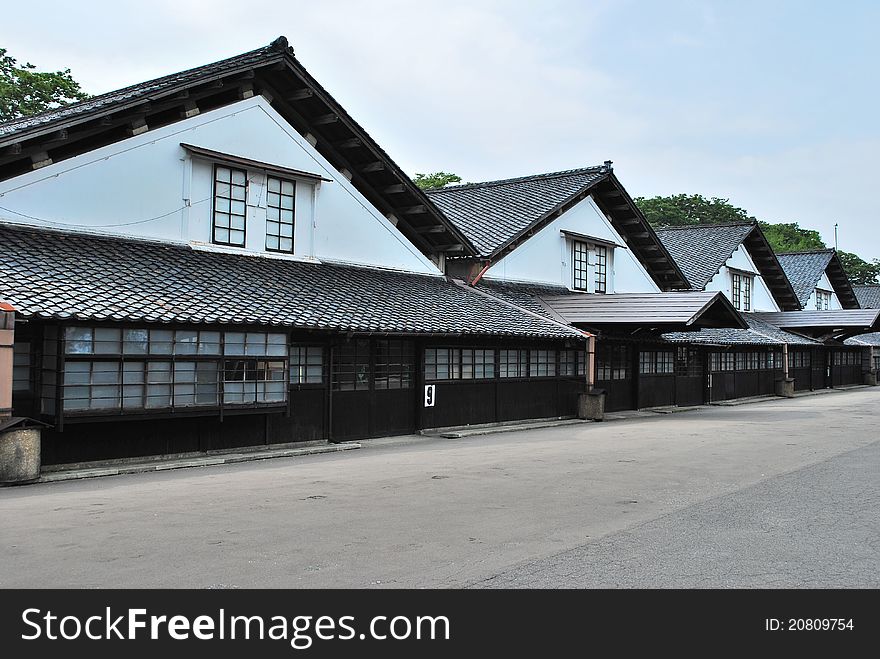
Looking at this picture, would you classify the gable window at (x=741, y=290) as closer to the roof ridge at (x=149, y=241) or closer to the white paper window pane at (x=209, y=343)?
the roof ridge at (x=149, y=241)

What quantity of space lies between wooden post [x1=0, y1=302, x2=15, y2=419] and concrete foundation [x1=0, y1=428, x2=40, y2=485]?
0.29m

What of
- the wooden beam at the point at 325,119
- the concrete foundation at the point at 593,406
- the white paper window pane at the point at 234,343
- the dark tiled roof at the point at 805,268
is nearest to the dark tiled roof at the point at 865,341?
the dark tiled roof at the point at 805,268

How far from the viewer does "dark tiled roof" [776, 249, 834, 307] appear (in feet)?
156

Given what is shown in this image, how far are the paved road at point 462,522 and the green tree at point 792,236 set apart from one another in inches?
2771

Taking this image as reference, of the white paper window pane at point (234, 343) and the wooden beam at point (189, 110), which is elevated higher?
the wooden beam at point (189, 110)

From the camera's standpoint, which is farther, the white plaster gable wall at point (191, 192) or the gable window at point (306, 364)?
the gable window at point (306, 364)

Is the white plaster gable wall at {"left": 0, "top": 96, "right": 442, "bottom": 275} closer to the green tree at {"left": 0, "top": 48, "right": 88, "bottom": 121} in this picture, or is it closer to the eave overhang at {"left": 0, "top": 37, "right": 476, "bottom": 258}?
the eave overhang at {"left": 0, "top": 37, "right": 476, "bottom": 258}

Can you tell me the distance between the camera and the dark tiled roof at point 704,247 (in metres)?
37.6

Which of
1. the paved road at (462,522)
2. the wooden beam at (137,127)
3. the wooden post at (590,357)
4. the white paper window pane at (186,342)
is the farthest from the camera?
the wooden post at (590,357)

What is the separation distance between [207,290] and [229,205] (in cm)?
327

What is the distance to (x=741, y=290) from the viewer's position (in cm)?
4128

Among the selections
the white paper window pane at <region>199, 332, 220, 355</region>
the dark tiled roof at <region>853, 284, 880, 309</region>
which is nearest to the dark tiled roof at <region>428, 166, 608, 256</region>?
the white paper window pane at <region>199, 332, 220, 355</region>

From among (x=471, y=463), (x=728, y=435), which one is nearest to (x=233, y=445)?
(x=471, y=463)
